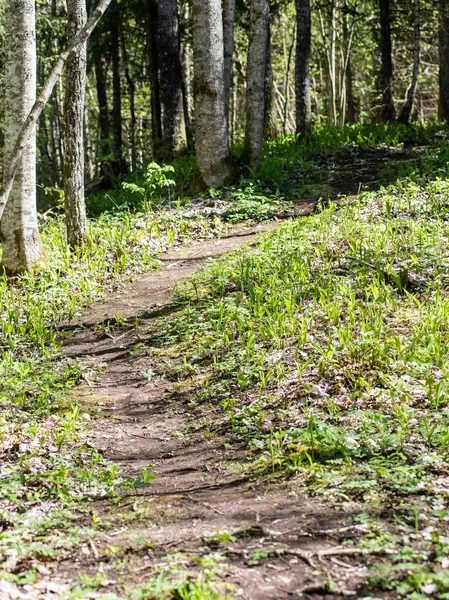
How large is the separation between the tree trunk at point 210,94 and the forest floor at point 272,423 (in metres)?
3.32

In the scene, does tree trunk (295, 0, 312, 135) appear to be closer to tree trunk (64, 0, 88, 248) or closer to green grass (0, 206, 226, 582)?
green grass (0, 206, 226, 582)

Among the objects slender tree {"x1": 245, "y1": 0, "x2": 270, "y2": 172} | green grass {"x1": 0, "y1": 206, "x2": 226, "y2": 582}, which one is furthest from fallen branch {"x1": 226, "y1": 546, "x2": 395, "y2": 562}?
slender tree {"x1": 245, "y1": 0, "x2": 270, "y2": 172}

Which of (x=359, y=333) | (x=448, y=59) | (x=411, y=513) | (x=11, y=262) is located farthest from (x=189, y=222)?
(x=448, y=59)

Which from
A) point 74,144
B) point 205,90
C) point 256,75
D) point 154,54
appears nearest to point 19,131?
point 74,144

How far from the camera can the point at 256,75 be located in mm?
11953

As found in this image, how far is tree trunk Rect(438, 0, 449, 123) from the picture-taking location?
16756mm

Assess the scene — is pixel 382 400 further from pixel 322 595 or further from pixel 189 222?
pixel 189 222

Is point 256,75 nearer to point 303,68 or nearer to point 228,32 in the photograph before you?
point 228,32

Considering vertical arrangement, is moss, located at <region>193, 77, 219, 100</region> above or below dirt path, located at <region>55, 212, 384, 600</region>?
above

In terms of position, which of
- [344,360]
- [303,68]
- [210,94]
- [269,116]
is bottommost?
[344,360]

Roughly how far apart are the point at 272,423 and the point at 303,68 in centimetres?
1302

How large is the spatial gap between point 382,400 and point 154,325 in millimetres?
3401

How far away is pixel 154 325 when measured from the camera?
749 centimetres

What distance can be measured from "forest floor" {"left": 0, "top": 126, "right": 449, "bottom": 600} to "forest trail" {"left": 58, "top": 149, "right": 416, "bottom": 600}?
13 mm
